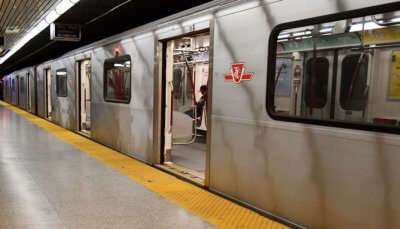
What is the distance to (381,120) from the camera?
227cm

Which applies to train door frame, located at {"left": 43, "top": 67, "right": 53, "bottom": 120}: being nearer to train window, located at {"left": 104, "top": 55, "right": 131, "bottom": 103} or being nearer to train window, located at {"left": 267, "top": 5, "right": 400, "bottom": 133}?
train window, located at {"left": 104, "top": 55, "right": 131, "bottom": 103}

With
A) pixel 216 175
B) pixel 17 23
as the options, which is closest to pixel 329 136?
pixel 216 175

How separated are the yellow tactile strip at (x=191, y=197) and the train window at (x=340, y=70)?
3.11 feet

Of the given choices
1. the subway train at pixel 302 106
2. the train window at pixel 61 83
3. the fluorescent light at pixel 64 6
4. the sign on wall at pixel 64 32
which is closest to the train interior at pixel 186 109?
the subway train at pixel 302 106

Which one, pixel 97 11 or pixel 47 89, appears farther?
pixel 47 89

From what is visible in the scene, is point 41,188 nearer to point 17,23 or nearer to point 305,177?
point 305,177

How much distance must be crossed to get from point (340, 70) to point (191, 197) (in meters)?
2.02

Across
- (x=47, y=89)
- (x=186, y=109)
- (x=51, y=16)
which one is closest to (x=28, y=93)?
(x=47, y=89)

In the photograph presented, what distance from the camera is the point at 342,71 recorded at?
8.17 feet

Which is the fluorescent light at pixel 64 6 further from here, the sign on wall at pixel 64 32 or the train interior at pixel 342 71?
the train interior at pixel 342 71

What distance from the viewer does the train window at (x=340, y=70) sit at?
2232 millimetres

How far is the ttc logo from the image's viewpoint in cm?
329

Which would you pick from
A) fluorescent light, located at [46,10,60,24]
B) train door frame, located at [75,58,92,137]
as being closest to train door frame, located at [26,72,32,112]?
train door frame, located at [75,58,92,137]

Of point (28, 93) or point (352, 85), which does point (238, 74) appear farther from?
point (28, 93)
